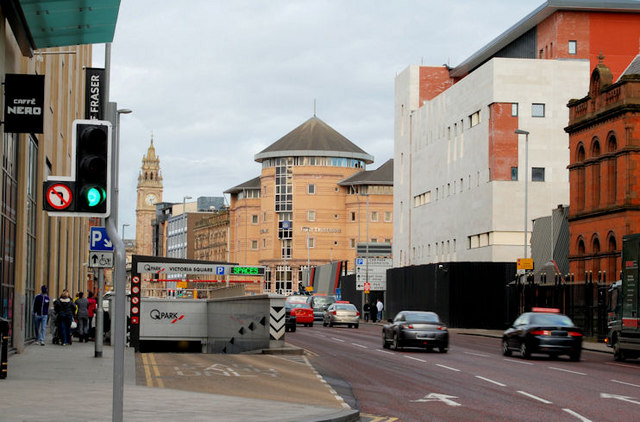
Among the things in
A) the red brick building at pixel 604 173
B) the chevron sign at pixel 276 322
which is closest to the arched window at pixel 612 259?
the red brick building at pixel 604 173

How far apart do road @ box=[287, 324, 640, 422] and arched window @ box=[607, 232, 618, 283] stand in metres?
16.2

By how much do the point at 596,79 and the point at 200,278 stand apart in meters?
21.2

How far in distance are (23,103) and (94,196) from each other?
13099 mm

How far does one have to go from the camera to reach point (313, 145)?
172500 mm

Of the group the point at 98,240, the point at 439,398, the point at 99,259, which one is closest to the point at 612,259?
the point at 98,240

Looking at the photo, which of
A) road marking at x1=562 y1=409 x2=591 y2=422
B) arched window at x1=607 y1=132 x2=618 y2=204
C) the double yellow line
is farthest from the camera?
arched window at x1=607 y1=132 x2=618 y2=204

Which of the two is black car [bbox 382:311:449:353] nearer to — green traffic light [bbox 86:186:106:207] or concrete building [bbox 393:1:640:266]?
green traffic light [bbox 86:186:106:207]

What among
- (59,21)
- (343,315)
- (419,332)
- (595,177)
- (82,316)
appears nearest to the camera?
(59,21)

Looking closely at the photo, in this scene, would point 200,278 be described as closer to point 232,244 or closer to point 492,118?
point 492,118

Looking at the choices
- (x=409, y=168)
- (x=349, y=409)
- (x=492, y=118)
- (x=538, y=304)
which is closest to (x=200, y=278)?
(x=538, y=304)

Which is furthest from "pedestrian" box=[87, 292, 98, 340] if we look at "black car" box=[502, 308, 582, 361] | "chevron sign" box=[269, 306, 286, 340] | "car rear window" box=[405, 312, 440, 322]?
"black car" box=[502, 308, 582, 361]

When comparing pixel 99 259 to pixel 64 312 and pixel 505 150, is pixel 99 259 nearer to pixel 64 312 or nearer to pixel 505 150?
pixel 64 312

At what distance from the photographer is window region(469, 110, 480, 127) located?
261ft

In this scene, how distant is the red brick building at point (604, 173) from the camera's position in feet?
167
